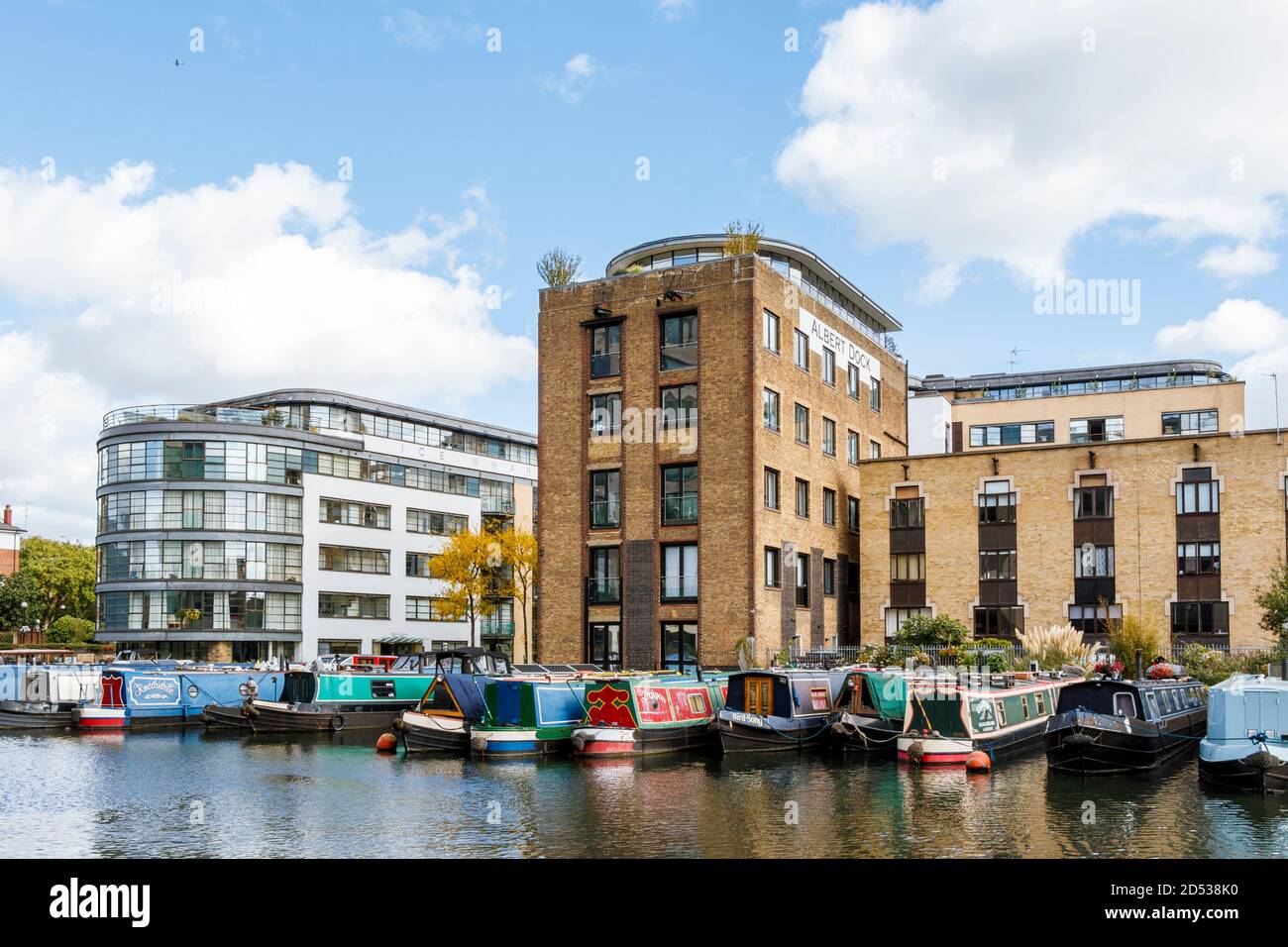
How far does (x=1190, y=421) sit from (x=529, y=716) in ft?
176

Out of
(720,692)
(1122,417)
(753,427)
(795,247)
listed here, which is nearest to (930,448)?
(1122,417)

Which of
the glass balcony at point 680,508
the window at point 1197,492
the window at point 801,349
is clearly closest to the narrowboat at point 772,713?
the glass balcony at point 680,508

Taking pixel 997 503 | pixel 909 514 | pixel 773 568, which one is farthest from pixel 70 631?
pixel 997 503

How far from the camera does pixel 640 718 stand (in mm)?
38156

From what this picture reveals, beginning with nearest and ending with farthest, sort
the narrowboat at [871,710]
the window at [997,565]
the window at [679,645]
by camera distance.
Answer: the narrowboat at [871,710], the window at [679,645], the window at [997,565]

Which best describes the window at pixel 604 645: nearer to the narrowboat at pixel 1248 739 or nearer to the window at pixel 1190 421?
the narrowboat at pixel 1248 739

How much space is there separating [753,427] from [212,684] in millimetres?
27043

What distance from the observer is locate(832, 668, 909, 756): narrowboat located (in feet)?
127

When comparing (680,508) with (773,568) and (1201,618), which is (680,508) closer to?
(773,568)

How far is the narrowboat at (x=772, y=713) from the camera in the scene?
3850 cm

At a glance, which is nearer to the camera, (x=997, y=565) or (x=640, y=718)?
(x=640, y=718)

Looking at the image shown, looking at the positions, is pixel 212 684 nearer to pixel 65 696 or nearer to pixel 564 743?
pixel 65 696

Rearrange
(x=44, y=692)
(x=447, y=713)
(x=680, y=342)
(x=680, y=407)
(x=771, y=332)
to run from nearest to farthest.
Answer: (x=447, y=713) → (x=44, y=692) → (x=680, y=407) → (x=680, y=342) → (x=771, y=332)

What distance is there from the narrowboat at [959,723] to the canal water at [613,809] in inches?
33.0
